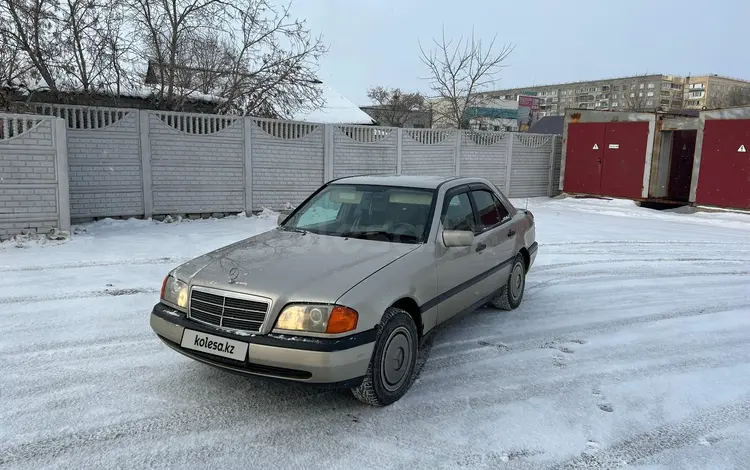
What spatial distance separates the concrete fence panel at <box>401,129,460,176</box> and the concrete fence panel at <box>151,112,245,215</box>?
4772mm

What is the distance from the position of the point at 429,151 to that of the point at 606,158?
20.4 feet

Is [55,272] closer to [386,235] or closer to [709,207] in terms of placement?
[386,235]

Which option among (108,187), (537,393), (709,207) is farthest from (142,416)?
(709,207)

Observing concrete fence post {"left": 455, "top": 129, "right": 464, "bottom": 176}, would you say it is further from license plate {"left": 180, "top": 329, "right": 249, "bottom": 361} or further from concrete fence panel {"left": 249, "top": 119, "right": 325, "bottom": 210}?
license plate {"left": 180, "top": 329, "right": 249, "bottom": 361}

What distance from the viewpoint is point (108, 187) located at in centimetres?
988

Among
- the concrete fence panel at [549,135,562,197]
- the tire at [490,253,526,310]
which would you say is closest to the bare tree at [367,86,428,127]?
the concrete fence panel at [549,135,562,197]

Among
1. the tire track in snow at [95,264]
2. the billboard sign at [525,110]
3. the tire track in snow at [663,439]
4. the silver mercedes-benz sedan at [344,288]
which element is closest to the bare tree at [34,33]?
the tire track in snow at [95,264]

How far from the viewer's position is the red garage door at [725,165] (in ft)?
45.5

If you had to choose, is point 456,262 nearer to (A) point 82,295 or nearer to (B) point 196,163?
(A) point 82,295

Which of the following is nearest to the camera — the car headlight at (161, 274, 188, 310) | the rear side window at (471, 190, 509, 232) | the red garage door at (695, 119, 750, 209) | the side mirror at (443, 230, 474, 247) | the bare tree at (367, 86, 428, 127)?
the car headlight at (161, 274, 188, 310)

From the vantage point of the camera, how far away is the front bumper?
9.95ft

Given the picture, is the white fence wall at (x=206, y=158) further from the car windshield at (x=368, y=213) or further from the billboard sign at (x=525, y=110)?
the billboard sign at (x=525, y=110)

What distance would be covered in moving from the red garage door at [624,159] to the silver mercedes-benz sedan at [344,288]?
13.5 metres

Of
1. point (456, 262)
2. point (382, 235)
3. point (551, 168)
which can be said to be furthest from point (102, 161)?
point (551, 168)
